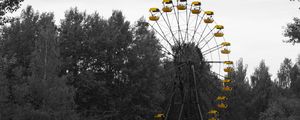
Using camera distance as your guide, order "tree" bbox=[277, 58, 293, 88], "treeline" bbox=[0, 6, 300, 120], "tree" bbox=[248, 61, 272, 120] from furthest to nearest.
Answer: "tree" bbox=[277, 58, 293, 88] → "tree" bbox=[248, 61, 272, 120] → "treeline" bbox=[0, 6, 300, 120]

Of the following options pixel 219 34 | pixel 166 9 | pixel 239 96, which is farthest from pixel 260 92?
pixel 166 9

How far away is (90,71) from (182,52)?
2366 cm

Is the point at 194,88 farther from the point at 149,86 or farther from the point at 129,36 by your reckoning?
the point at 129,36

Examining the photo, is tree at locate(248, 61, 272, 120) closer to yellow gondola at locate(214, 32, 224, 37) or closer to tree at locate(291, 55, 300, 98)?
tree at locate(291, 55, 300, 98)

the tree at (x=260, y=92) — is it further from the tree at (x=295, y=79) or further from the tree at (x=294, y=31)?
the tree at (x=294, y=31)

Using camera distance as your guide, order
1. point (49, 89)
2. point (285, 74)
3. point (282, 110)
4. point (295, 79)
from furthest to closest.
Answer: point (285, 74), point (295, 79), point (282, 110), point (49, 89)

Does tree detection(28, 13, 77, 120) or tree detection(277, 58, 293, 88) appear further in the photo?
tree detection(277, 58, 293, 88)

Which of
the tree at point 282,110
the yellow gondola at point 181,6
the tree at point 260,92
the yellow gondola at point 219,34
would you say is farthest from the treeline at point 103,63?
the yellow gondola at point 181,6

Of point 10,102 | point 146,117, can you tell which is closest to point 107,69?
point 146,117

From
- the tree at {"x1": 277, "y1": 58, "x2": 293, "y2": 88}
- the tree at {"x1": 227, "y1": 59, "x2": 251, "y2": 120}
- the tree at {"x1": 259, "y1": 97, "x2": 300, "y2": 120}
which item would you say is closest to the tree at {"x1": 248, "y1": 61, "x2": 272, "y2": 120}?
the tree at {"x1": 227, "y1": 59, "x2": 251, "y2": 120}

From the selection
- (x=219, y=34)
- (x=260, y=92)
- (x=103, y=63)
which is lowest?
(x=260, y=92)

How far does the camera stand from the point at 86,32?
45188mm

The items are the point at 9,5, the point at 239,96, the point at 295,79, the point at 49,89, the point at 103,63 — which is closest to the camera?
the point at 9,5

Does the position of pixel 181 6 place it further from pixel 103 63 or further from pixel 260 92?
pixel 260 92
